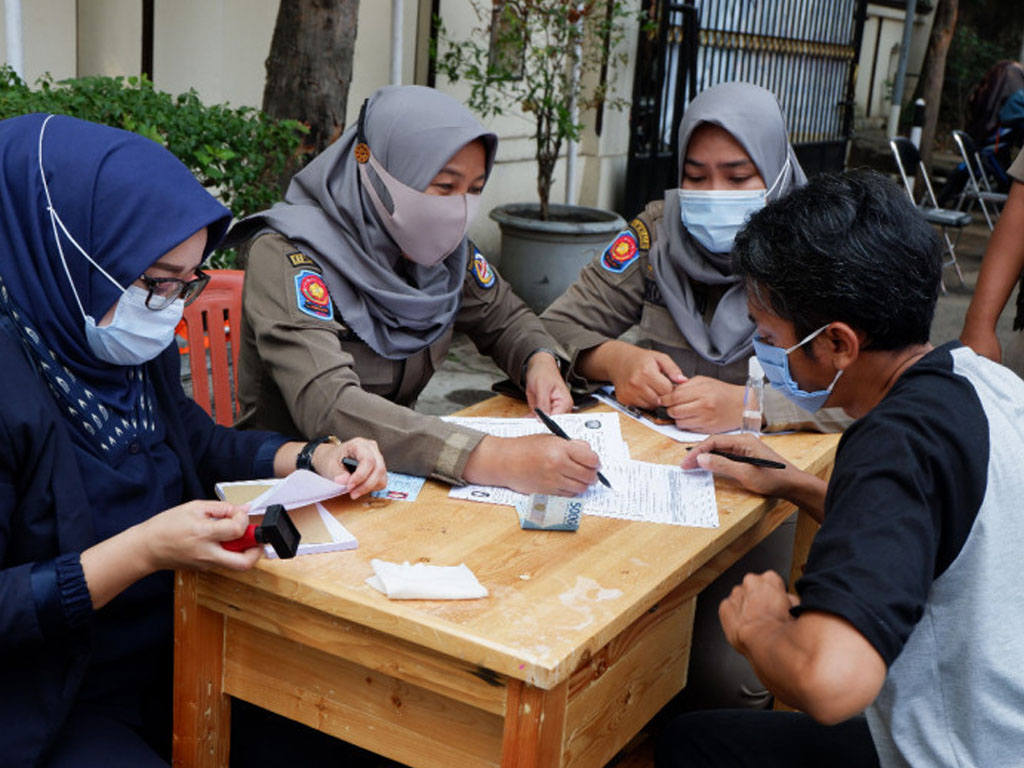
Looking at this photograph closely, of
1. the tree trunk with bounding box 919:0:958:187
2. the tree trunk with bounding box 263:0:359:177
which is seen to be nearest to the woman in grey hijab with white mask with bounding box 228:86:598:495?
the tree trunk with bounding box 263:0:359:177

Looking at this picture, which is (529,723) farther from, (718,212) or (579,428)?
(718,212)

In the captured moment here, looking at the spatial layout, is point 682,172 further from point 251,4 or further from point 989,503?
point 251,4

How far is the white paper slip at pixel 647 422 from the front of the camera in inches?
101

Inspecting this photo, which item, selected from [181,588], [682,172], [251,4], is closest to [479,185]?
[682,172]

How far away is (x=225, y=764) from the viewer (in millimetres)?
2025

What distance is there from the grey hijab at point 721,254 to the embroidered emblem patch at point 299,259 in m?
0.95

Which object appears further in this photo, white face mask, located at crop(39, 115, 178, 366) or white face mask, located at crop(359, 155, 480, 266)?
white face mask, located at crop(359, 155, 480, 266)

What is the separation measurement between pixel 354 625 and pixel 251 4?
14.4 ft

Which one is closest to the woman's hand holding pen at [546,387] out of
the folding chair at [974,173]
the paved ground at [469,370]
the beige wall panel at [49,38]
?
the paved ground at [469,370]

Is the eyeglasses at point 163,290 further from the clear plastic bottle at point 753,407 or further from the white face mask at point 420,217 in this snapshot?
the clear plastic bottle at point 753,407

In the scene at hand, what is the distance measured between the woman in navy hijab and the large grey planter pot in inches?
182

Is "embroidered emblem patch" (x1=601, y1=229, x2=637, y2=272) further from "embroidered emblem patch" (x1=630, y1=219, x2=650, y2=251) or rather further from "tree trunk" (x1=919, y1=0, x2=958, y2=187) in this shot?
"tree trunk" (x1=919, y1=0, x2=958, y2=187)

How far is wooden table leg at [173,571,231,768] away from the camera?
6.17 ft

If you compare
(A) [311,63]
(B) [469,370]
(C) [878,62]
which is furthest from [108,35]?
(C) [878,62]
